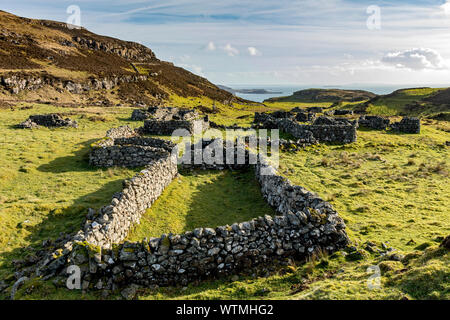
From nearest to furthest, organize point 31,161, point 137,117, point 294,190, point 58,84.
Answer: point 294,190, point 31,161, point 137,117, point 58,84

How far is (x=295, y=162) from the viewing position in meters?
21.0

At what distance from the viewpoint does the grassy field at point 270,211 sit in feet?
22.0

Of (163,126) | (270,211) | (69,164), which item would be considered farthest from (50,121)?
(270,211)

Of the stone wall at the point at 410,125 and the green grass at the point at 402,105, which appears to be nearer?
the stone wall at the point at 410,125

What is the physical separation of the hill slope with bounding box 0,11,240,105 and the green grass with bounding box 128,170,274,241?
51873 millimetres

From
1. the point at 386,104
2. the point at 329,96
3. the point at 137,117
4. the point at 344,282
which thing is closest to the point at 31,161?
the point at 344,282

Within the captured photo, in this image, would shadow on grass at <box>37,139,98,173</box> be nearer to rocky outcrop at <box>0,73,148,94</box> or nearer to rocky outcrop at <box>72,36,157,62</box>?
rocky outcrop at <box>0,73,148,94</box>

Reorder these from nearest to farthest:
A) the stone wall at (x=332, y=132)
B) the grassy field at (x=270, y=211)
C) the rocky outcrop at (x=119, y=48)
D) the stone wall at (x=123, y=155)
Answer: the grassy field at (x=270, y=211) → the stone wall at (x=123, y=155) → the stone wall at (x=332, y=132) → the rocky outcrop at (x=119, y=48)

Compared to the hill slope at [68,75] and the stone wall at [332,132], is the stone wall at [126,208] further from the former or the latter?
the hill slope at [68,75]

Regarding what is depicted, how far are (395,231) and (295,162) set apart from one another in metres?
10.8

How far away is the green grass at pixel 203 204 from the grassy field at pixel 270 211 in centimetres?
5

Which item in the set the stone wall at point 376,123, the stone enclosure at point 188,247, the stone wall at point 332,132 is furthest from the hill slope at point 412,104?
the stone enclosure at point 188,247

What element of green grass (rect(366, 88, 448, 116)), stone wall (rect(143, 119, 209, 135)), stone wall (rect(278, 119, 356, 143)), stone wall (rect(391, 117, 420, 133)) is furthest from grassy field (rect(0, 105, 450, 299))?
green grass (rect(366, 88, 448, 116))
